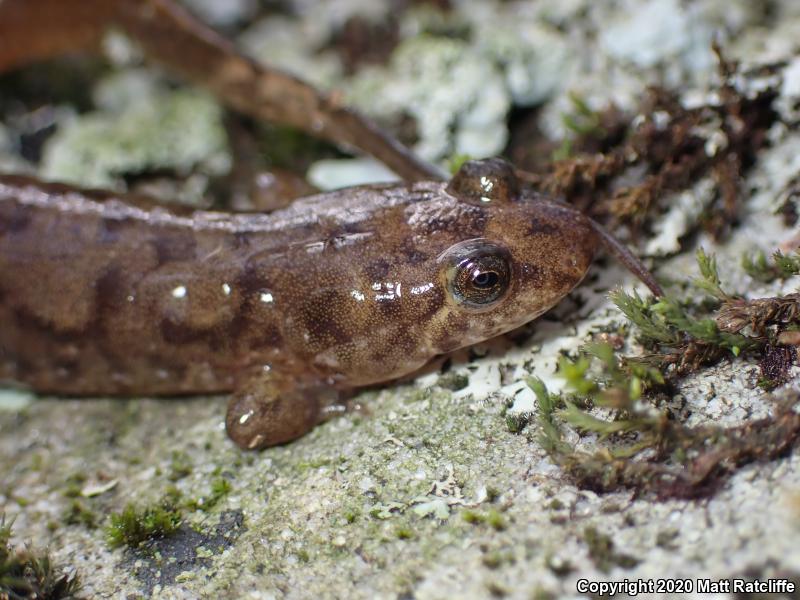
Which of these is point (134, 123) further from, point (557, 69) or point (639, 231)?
point (639, 231)

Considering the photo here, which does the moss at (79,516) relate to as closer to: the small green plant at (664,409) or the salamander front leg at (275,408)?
the salamander front leg at (275,408)

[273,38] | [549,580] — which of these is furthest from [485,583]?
[273,38]

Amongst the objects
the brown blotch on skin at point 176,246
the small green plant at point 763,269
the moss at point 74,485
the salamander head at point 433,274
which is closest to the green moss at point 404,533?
the salamander head at point 433,274

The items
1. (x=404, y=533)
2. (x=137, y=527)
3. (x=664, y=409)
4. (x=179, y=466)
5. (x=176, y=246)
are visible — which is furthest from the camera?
(x=176, y=246)

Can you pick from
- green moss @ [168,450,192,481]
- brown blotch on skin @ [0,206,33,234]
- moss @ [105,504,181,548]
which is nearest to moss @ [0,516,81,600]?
moss @ [105,504,181,548]

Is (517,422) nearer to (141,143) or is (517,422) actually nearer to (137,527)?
(137,527)

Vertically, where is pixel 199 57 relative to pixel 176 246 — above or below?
above

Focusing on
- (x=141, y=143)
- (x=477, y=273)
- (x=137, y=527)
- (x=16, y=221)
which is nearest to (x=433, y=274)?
(x=477, y=273)

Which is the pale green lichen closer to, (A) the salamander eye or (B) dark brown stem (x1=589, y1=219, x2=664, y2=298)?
(A) the salamander eye
